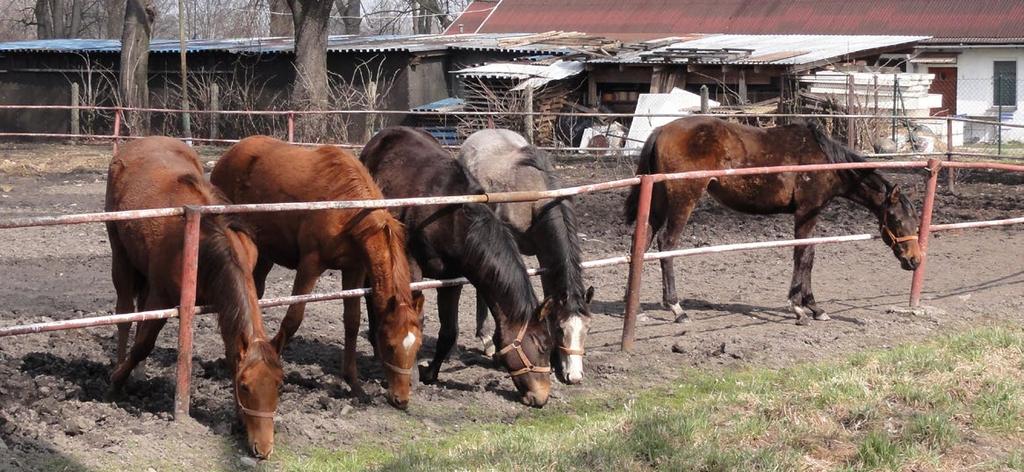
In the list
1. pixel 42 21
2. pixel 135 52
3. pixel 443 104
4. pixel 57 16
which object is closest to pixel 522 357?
pixel 443 104

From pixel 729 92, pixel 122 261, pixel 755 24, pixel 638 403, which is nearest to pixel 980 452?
pixel 638 403

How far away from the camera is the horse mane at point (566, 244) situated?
638 centimetres

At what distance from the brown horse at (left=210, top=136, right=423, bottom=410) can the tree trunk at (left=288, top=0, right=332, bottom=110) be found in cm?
1511

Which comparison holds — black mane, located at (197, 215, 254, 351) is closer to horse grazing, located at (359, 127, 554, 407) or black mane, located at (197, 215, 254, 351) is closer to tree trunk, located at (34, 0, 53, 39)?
horse grazing, located at (359, 127, 554, 407)

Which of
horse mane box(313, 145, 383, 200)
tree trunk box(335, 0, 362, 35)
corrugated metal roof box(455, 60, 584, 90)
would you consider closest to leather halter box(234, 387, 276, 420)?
horse mane box(313, 145, 383, 200)

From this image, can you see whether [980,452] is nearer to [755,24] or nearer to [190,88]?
[190,88]

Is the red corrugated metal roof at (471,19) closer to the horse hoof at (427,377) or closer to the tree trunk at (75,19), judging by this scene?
the tree trunk at (75,19)

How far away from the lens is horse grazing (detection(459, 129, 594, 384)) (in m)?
6.27

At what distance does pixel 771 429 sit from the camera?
5.09 m

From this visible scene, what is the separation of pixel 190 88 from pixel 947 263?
65.2ft

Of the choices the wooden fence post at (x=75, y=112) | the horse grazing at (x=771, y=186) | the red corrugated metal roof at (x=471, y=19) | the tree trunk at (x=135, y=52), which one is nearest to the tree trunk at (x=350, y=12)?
the red corrugated metal roof at (x=471, y=19)

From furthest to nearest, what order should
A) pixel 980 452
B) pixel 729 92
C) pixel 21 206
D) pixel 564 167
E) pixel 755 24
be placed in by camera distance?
pixel 755 24, pixel 729 92, pixel 564 167, pixel 21 206, pixel 980 452

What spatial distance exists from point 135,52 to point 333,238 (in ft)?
65.4

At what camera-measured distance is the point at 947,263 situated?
10.4m
